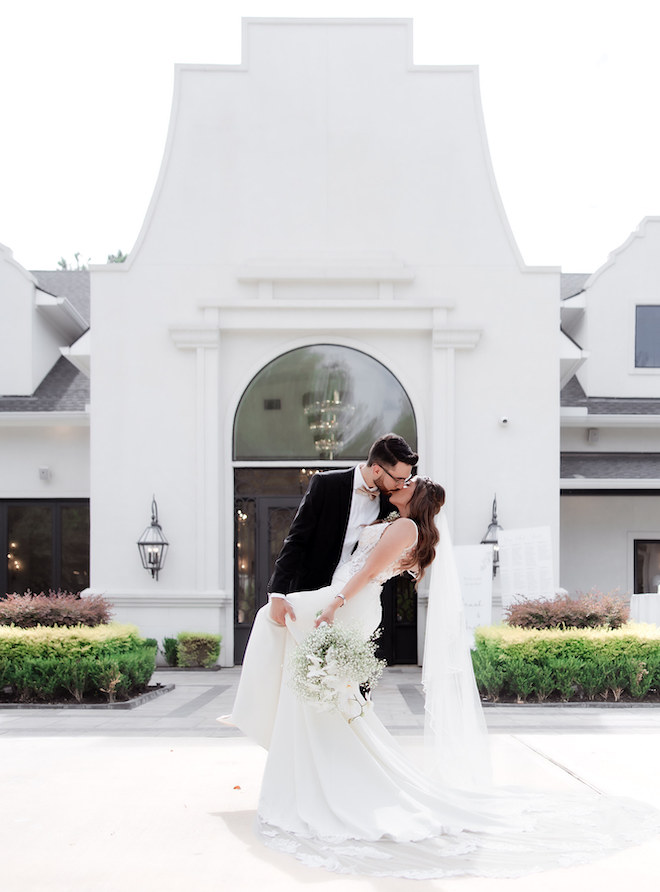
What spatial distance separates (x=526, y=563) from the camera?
44.8 ft

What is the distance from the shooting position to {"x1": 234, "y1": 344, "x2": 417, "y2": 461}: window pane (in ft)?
48.7

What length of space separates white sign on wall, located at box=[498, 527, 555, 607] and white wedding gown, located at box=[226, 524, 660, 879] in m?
8.16

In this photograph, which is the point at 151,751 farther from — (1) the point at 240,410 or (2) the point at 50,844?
(1) the point at 240,410

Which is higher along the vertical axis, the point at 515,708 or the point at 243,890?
the point at 243,890

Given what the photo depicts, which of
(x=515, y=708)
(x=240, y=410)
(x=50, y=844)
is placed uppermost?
(x=240, y=410)

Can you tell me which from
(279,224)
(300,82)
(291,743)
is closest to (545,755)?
(291,743)

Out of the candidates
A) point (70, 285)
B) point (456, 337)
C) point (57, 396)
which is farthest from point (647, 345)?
point (70, 285)

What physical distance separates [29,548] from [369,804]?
13.2 m

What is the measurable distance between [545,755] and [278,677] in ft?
8.98

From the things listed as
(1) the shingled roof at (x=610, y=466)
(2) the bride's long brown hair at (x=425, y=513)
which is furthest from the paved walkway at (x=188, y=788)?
(1) the shingled roof at (x=610, y=466)

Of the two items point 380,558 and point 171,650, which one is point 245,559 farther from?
point 380,558

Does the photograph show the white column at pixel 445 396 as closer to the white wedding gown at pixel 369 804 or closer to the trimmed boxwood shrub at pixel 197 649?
the trimmed boxwood shrub at pixel 197 649

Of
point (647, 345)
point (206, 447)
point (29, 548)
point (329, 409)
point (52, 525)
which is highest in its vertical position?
point (647, 345)

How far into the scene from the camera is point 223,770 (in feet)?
22.0
